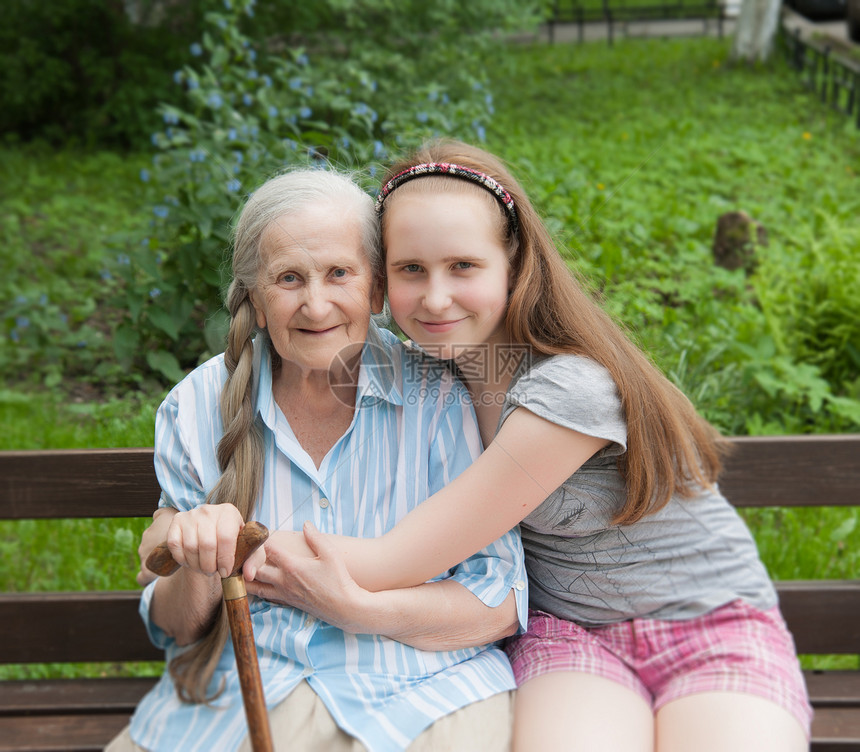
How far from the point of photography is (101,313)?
4.71m

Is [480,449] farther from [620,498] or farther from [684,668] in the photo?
[684,668]

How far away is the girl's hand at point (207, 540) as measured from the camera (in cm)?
157

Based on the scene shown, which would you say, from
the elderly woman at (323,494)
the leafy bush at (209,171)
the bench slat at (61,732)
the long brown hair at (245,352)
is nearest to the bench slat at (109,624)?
the bench slat at (61,732)

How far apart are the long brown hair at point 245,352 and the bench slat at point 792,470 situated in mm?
1236

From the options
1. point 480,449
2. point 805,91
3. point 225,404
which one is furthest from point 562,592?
point 805,91

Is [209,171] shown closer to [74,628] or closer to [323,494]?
[74,628]

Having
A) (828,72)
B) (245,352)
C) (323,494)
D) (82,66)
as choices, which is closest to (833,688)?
(323,494)

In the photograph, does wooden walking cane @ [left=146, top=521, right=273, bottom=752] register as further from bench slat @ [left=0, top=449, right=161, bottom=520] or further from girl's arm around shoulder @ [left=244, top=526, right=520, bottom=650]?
bench slat @ [left=0, top=449, right=161, bottom=520]

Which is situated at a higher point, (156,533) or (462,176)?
(462,176)

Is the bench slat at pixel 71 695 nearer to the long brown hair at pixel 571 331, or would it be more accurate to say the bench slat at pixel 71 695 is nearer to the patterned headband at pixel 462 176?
the long brown hair at pixel 571 331

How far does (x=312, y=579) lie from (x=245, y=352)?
58cm

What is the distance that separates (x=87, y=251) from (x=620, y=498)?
208 inches

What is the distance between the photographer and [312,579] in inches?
70.4

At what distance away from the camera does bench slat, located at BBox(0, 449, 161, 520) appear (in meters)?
2.36
